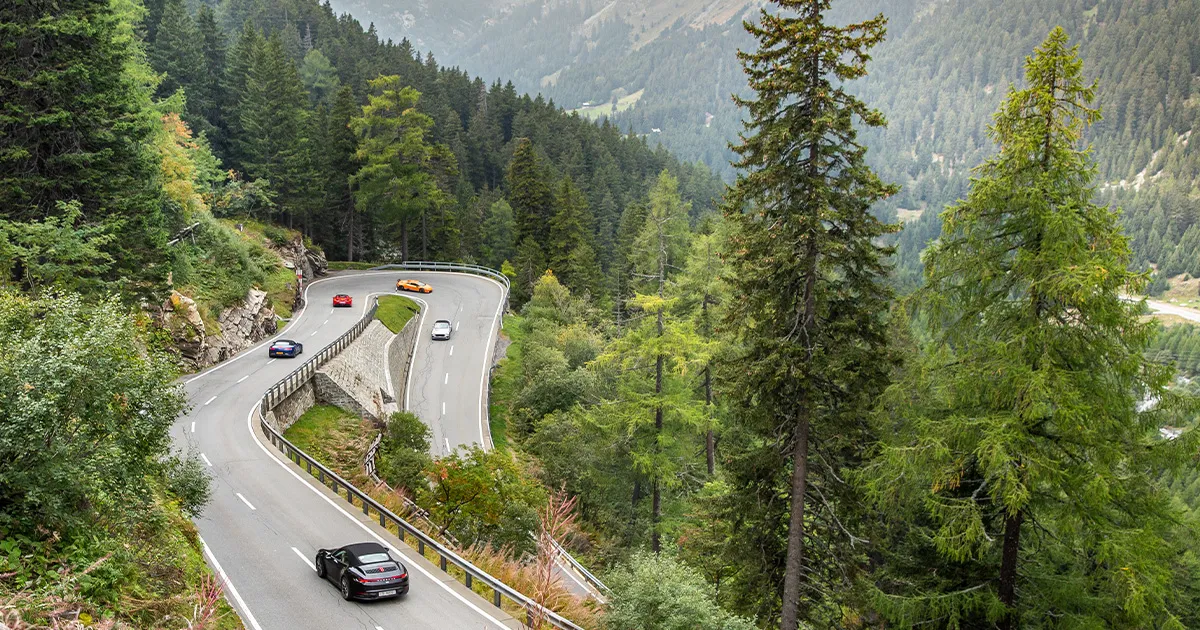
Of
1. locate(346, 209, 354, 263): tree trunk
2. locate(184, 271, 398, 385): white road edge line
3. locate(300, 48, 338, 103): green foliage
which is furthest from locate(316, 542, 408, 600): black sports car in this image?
locate(300, 48, 338, 103): green foliage

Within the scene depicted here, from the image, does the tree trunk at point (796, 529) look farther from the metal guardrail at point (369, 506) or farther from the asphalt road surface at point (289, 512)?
the asphalt road surface at point (289, 512)

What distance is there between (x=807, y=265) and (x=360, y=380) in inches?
1048

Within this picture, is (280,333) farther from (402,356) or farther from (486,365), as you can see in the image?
(486,365)

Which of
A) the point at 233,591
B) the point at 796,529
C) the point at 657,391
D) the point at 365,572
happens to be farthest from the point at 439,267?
the point at 796,529

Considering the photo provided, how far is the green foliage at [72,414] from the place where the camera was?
9047 millimetres

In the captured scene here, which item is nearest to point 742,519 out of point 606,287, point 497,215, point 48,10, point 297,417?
point 297,417

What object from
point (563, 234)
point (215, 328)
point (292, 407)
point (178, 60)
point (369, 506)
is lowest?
point (369, 506)

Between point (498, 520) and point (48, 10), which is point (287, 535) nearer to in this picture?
point (498, 520)

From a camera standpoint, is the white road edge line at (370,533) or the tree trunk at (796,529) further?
the white road edge line at (370,533)

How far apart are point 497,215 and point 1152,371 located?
72664 millimetres

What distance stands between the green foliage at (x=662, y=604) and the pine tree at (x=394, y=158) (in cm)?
5272

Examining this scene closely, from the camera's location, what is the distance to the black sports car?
49.8ft

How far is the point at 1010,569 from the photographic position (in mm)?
12508

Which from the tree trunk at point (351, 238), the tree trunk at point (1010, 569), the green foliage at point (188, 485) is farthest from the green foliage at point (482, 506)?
the tree trunk at point (351, 238)
